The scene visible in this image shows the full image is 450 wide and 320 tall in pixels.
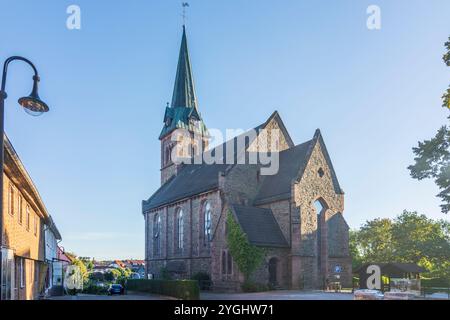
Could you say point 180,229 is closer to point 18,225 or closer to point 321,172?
point 321,172

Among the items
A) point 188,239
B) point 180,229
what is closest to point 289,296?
point 188,239

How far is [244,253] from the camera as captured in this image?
103 feet

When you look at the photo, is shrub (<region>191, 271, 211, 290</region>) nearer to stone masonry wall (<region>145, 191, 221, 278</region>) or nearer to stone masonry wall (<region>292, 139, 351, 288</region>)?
stone masonry wall (<region>145, 191, 221, 278</region>)

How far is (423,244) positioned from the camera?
49781mm

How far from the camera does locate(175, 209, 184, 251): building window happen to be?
45.9 metres

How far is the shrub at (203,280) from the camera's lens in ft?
119

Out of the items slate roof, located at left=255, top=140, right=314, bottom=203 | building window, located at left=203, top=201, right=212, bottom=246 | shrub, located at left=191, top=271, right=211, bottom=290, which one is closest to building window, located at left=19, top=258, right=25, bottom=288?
shrub, located at left=191, top=271, right=211, bottom=290

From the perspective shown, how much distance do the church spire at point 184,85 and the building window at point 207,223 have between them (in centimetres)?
2253

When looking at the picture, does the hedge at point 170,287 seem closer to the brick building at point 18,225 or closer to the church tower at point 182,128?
the brick building at point 18,225

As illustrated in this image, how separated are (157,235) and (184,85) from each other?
2168cm

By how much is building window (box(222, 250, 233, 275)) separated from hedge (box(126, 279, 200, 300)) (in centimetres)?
416
